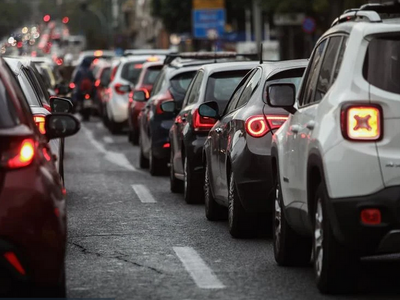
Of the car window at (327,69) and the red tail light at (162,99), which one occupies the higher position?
the car window at (327,69)

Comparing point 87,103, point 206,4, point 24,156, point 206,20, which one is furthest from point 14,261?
point 206,4

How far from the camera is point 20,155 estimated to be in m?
7.30

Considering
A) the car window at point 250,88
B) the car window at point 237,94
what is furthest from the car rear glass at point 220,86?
the car window at point 250,88

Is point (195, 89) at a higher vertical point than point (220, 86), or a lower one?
lower

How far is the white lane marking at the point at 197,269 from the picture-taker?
368 inches

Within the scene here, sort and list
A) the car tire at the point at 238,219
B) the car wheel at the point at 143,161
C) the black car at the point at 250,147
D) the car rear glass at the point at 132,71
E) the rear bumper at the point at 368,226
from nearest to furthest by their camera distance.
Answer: the rear bumper at the point at 368,226 → the black car at the point at 250,147 → the car tire at the point at 238,219 → the car wheel at the point at 143,161 → the car rear glass at the point at 132,71

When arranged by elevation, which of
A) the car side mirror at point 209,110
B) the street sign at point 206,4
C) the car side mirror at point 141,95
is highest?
the car side mirror at point 209,110

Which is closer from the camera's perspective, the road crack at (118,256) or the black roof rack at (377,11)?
the black roof rack at (377,11)

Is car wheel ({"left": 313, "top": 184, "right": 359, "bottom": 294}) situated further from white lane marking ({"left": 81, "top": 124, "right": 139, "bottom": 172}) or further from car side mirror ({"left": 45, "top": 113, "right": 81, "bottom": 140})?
white lane marking ({"left": 81, "top": 124, "right": 139, "bottom": 172})

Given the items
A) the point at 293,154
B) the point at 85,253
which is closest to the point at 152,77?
the point at 85,253

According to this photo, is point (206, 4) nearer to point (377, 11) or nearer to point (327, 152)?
point (377, 11)

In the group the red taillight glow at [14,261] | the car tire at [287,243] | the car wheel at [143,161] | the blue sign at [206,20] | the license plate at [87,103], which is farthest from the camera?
the blue sign at [206,20]

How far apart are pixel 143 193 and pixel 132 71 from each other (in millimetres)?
15424

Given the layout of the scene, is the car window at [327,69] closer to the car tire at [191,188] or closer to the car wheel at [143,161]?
the car tire at [191,188]
